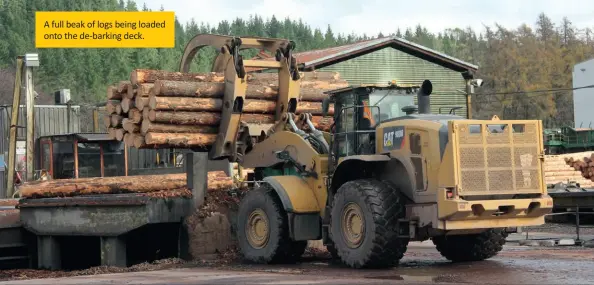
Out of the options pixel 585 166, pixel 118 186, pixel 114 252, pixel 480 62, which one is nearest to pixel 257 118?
pixel 118 186

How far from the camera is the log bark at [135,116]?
16.2 metres

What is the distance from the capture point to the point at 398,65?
138ft

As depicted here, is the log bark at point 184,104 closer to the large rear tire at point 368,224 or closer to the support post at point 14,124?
the large rear tire at point 368,224

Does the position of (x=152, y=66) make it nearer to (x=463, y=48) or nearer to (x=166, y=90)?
(x=463, y=48)

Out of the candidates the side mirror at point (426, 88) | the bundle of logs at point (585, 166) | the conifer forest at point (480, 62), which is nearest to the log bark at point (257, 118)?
the side mirror at point (426, 88)

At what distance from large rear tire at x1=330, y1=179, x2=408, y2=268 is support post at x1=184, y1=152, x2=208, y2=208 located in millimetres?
4136

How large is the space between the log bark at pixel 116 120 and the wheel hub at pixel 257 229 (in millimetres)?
3266

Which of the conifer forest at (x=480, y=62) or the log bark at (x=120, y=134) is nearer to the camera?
the log bark at (x=120, y=134)

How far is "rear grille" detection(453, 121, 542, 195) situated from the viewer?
41.0 ft

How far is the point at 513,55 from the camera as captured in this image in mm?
82562

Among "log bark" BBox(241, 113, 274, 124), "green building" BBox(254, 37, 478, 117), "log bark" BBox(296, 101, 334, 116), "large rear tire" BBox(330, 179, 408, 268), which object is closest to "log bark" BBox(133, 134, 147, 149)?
"log bark" BBox(241, 113, 274, 124)
